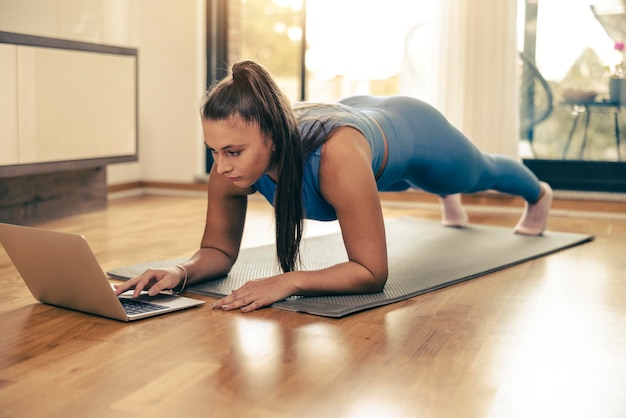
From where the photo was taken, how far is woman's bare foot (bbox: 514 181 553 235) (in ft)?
9.46

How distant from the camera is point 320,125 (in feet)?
5.98

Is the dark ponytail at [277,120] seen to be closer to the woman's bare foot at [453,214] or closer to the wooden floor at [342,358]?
the wooden floor at [342,358]

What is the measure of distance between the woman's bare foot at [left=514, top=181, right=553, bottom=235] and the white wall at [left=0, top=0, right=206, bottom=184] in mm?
1950

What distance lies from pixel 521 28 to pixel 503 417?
2.96 metres

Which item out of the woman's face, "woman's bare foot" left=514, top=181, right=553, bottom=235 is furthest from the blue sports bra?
"woman's bare foot" left=514, top=181, right=553, bottom=235

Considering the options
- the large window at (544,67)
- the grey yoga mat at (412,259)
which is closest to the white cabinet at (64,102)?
the large window at (544,67)

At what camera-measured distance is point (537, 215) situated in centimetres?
291

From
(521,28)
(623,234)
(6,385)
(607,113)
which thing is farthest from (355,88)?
(6,385)

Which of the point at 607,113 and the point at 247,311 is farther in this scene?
the point at 607,113

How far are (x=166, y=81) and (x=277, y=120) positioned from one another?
2730 millimetres

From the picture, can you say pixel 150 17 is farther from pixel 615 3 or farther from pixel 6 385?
pixel 6 385

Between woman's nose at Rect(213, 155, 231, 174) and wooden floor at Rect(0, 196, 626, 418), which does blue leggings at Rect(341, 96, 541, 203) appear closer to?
wooden floor at Rect(0, 196, 626, 418)

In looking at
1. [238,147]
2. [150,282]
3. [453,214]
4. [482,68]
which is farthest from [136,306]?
[482,68]

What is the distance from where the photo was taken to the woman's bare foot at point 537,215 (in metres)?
2.88
